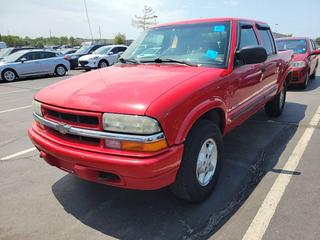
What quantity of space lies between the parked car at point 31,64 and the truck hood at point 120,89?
13.5 metres

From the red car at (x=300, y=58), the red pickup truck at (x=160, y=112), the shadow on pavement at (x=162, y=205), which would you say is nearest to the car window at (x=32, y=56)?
the red car at (x=300, y=58)

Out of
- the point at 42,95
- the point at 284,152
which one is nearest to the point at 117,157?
the point at 42,95

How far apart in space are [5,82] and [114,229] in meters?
14.6

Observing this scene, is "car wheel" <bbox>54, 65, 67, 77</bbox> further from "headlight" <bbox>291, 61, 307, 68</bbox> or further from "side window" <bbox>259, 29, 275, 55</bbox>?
"side window" <bbox>259, 29, 275, 55</bbox>

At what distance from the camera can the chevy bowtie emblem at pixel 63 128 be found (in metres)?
2.81

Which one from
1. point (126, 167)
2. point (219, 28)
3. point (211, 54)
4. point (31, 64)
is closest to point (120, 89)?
point (126, 167)

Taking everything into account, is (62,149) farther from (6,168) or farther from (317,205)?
(317,205)

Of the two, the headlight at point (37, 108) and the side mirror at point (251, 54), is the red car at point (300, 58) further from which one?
the headlight at point (37, 108)

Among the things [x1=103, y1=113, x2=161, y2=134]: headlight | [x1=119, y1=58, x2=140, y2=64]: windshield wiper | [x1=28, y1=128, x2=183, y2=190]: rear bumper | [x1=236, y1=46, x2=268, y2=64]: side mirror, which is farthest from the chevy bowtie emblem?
[x1=236, y1=46, x2=268, y2=64]: side mirror

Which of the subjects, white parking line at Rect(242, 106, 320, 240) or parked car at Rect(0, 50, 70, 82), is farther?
parked car at Rect(0, 50, 70, 82)

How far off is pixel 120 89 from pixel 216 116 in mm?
1162

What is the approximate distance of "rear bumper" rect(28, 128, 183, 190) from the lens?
98.4 inches

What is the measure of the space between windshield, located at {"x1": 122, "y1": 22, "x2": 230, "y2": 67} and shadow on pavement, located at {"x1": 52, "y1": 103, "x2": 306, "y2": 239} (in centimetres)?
140

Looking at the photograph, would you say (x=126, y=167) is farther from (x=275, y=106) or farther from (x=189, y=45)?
(x=275, y=106)
